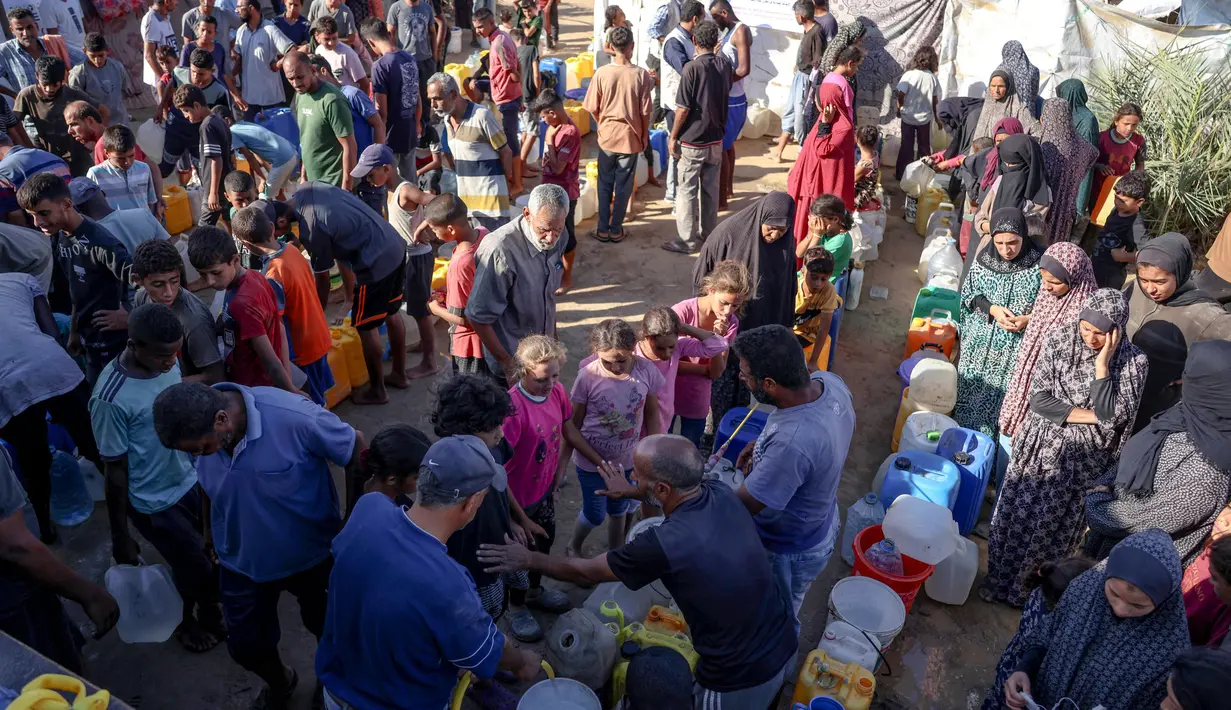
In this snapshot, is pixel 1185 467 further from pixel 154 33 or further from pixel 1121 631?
pixel 154 33

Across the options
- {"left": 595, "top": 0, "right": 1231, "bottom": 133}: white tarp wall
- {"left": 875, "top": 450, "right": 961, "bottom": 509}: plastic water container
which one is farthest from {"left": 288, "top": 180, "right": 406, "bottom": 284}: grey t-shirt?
{"left": 595, "top": 0, "right": 1231, "bottom": 133}: white tarp wall

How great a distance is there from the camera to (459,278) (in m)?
4.96

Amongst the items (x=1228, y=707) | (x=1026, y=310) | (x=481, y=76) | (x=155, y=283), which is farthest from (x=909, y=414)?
(x=481, y=76)

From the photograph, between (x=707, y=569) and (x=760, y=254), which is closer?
(x=707, y=569)

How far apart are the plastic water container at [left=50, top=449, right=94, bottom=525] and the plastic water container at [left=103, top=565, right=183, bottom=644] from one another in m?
1.18

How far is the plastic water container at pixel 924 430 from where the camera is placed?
17.5ft

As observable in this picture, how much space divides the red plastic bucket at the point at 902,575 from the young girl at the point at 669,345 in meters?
1.19

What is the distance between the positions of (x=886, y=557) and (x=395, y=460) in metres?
2.60

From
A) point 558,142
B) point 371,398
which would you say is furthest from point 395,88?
point 371,398

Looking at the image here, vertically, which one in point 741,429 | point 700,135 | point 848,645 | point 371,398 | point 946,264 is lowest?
point 371,398

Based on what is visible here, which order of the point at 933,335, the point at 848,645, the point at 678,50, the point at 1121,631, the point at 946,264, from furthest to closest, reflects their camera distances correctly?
1. the point at 678,50
2. the point at 946,264
3. the point at 933,335
4. the point at 848,645
5. the point at 1121,631

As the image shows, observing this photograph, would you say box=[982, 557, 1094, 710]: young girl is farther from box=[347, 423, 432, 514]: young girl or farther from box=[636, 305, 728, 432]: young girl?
box=[347, 423, 432, 514]: young girl

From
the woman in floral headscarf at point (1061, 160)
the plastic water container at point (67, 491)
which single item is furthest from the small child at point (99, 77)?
the woman in floral headscarf at point (1061, 160)

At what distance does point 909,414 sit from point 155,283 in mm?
4461
